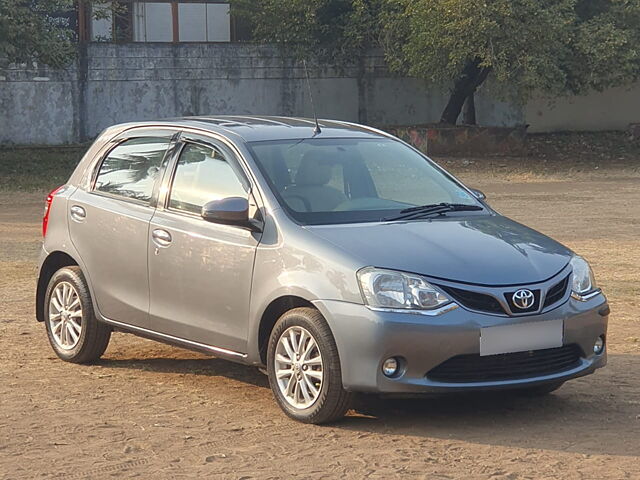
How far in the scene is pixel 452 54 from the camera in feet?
88.0

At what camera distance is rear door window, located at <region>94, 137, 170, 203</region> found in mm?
7699

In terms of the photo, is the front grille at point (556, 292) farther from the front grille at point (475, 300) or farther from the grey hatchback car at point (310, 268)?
the front grille at point (475, 300)

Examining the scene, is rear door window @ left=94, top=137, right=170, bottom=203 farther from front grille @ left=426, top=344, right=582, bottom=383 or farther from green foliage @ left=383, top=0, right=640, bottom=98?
green foliage @ left=383, top=0, right=640, bottom=98

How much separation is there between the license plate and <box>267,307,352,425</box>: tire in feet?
2.41

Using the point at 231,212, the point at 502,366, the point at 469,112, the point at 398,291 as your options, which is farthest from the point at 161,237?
the point at 469,112

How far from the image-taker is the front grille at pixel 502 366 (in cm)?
619

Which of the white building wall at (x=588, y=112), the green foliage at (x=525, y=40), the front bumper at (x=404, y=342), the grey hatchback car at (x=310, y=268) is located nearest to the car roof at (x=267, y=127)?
the grey hatchback car at (x=310, y=268)

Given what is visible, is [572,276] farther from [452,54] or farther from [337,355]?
[452,54]

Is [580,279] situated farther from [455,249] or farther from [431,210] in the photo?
[431,210]

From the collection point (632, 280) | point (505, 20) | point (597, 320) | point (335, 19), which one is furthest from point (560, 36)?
point (597, 320)

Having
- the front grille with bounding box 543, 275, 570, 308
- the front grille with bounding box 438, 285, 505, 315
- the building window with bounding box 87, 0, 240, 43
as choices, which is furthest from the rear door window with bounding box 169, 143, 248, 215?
the building window with bounding box 87, 0, 240, 43

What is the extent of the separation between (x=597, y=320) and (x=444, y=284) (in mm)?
982

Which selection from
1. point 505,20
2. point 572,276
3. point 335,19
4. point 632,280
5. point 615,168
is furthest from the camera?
point 335,19

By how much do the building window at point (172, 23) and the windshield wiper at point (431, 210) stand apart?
29.6 m
